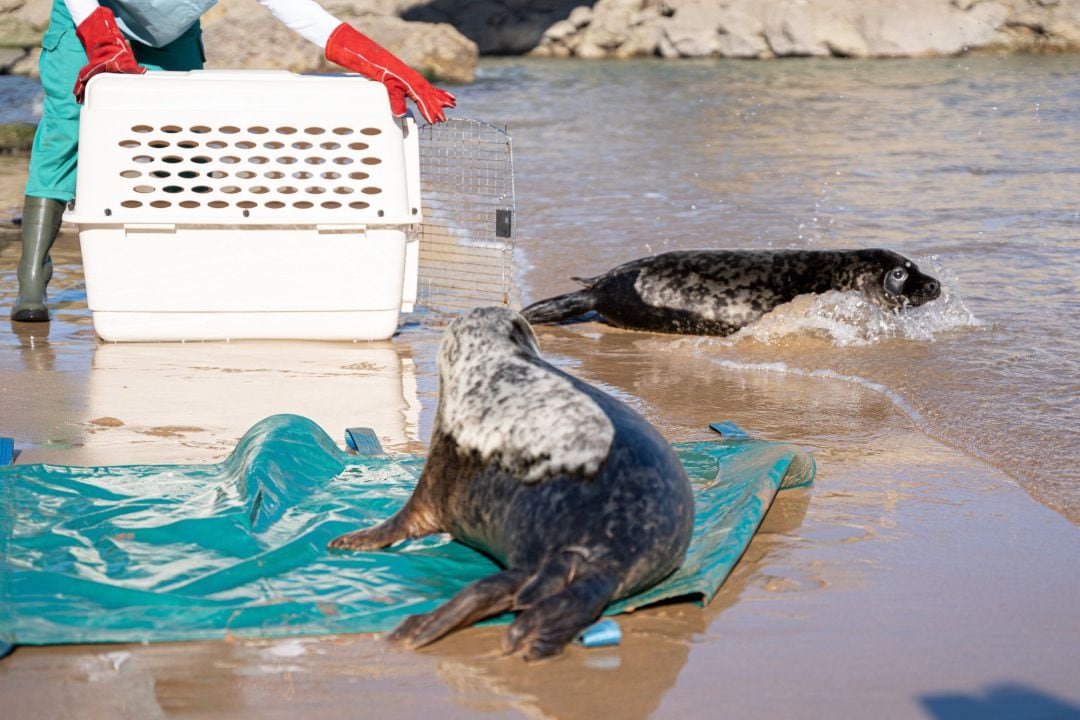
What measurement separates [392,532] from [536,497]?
492 mm

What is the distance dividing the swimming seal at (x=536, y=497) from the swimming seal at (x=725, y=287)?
2843 millimetres

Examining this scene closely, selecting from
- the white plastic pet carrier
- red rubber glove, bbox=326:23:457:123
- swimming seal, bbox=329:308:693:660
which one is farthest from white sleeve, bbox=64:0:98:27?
swimming seal, bbox=329:308:693:660

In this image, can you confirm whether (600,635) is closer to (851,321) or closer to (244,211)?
(244,211)

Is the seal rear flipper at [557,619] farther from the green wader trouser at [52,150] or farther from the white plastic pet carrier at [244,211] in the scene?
the green wader trouser at [52,150]

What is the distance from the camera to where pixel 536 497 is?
3.02 meters

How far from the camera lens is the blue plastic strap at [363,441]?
4176 millimetres

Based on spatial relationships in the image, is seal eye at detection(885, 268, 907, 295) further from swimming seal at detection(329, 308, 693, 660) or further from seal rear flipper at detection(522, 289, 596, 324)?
swimming seal at detection(329, 308, 693, 660)

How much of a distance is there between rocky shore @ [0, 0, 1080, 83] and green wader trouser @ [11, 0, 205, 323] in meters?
16.0

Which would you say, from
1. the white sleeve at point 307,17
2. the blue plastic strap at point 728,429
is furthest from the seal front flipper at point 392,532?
the white sleeve at point 307,17

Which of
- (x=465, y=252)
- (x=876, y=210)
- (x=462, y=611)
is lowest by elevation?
(x=876, y=210)

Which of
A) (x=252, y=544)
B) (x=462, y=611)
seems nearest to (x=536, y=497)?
(x=462, y=611)

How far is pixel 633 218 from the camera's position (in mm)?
9234

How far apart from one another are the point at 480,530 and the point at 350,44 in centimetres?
312

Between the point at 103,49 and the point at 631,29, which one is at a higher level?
the point at 103,49
